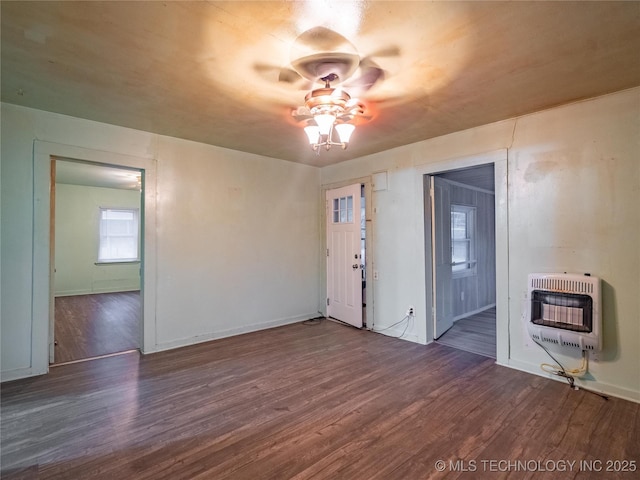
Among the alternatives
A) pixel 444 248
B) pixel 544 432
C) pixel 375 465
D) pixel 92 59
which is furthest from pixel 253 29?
pixel 444 248

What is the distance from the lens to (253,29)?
187 cm

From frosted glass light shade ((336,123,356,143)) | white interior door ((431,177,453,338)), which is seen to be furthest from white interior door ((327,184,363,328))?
frosted glass light shade ((336,123,356,143))

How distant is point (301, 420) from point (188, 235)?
274 centimetres

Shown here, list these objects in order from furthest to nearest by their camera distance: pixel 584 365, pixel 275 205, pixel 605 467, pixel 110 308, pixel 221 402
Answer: pixel 110 308 < pixel 275 205 < pixel 584 365 < pixel 221 402 < pixel 605 467

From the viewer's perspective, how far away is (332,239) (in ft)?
17.4

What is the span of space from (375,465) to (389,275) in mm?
2799

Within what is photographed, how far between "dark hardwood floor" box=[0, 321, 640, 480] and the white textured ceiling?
2.63 m

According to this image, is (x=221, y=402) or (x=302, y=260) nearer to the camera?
(x=221, y=402)

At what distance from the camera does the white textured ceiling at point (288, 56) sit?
1740 mm

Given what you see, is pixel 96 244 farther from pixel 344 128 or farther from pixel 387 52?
pixel 387 52

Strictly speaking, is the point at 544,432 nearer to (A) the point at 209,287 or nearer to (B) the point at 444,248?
(B) the point at 444,248

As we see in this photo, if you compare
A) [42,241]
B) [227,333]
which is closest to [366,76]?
[42,241]

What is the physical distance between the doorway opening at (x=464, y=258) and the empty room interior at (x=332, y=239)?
0.08 metres

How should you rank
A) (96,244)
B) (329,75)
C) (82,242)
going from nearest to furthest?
(329,75) < (82,242) < (96,244)
